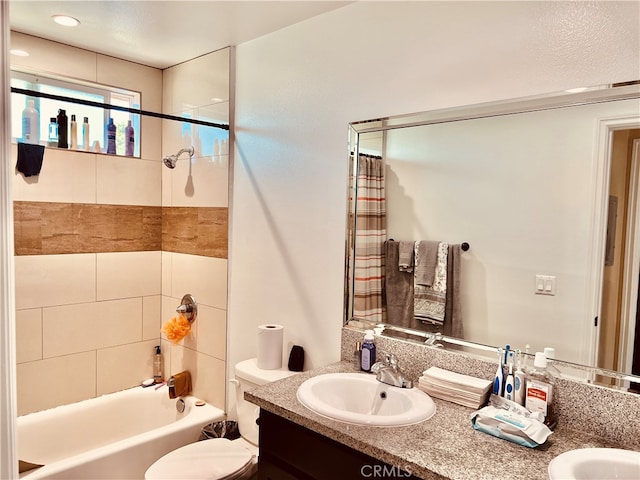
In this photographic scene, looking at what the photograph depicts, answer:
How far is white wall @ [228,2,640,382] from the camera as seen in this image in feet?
4.83

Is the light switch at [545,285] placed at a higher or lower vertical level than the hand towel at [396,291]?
higher

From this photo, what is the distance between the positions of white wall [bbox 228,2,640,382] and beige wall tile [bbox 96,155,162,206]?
31.4 inches

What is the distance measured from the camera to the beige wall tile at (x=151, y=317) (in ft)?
10.2

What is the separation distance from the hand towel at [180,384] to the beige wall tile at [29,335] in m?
0.75

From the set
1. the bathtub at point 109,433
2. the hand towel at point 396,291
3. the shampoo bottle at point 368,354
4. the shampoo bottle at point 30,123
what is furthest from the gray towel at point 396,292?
the shampoo bottle at point 30,123

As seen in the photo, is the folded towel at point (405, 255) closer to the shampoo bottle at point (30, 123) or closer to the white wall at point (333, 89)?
the white wall at point (333, 89)

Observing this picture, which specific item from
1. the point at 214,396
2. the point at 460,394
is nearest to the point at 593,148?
the point at 460,394

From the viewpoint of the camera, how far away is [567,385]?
146cm

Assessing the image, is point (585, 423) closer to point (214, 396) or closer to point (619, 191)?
point (619, 191)

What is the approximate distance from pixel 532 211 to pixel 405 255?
1.72 ft

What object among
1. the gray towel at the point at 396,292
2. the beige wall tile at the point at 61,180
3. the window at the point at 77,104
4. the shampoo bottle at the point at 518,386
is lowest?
the shampoo bottle at the point at 518,386

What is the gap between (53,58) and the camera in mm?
2625

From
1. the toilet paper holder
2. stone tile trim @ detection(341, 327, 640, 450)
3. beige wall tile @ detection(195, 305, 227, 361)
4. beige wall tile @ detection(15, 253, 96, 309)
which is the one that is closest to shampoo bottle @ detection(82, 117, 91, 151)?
beige wall tile @ detection(15, 253, 96, 309)

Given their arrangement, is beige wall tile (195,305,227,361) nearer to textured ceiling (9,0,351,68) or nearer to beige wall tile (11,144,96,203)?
beige wall tile (11,144,96,203)
